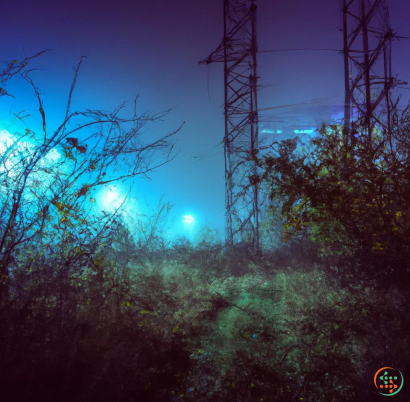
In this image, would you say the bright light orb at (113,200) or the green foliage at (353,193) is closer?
the green foliage at (353,193)

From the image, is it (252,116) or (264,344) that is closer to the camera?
(264,344)

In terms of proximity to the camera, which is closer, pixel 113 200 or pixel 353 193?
pixel 353 193

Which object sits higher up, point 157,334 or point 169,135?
point 169,135

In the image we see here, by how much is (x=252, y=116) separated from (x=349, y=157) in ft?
22.1

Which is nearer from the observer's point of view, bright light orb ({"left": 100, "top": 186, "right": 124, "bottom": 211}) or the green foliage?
the green foliage

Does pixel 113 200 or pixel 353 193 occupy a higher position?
pixel 113 200

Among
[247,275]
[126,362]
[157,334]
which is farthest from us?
[247,275]

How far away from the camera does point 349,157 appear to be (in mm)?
6758

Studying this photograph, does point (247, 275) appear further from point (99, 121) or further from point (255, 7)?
point (255, 7)

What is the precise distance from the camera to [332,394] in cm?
441

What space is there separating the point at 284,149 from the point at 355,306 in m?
4.17

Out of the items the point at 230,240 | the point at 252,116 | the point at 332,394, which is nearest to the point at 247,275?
the point at 230,240

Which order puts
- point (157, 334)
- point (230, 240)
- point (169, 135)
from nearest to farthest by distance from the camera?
point (157, 334)
point (169, 135)
point (230, 240)

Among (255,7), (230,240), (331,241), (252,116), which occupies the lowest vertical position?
(331,241)
